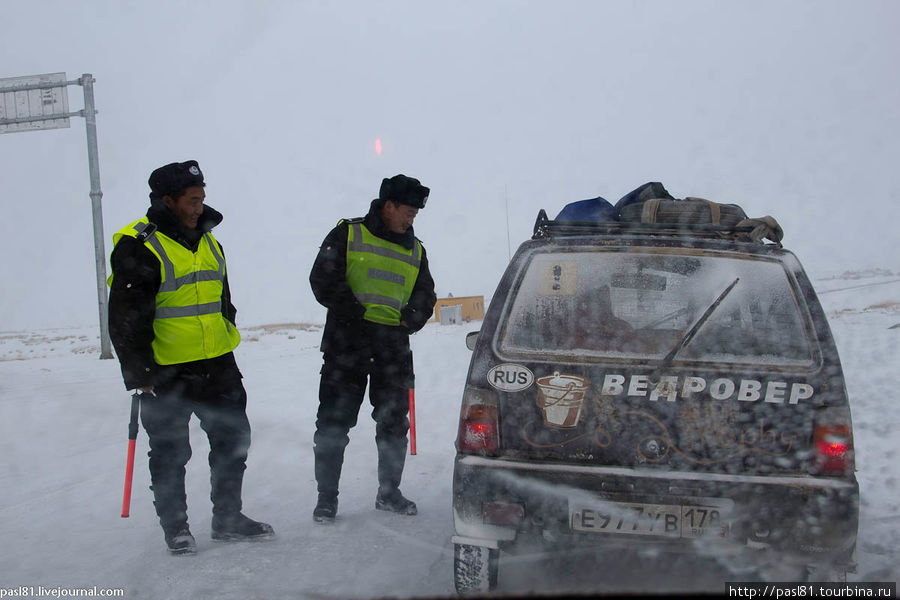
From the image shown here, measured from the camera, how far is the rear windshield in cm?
267

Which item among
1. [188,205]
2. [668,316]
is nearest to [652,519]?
[668,316]

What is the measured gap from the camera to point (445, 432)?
6492 millimetres

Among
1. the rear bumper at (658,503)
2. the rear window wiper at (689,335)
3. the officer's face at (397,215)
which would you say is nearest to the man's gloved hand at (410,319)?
the officer's face at (397,215)

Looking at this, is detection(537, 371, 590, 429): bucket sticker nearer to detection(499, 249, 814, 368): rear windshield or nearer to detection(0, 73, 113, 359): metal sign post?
detection(499, 249, 814, 368): rear windshield

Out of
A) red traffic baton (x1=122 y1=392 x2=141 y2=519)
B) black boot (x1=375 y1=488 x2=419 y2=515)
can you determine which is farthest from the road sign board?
black boot (x1=375 y1=488 x2=419 y2=515)

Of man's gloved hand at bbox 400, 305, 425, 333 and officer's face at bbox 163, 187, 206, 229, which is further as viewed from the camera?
man's gloved hand at bbox 400, 305, 425, 333

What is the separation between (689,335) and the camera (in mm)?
2693

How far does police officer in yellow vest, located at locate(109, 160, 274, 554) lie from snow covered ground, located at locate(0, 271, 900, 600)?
0.32 m

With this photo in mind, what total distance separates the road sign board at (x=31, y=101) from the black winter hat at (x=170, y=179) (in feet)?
44.9

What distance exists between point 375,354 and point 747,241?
2161 mm

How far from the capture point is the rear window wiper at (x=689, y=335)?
2.58 metres

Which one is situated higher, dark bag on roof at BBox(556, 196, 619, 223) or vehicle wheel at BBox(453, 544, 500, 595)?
dark bag on roof at BBox(556, 196, 619, 223)

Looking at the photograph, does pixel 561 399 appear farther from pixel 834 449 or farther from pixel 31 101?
pixel 31 101

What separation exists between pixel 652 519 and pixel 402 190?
235 centimetres
